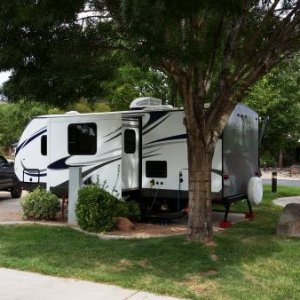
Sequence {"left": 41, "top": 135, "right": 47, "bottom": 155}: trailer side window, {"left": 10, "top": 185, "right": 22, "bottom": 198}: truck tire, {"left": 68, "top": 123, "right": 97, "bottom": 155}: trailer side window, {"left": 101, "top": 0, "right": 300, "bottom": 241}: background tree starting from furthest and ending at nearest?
{"left": 10, "top": 185, "right": 22, "bottom": 198}: truck tire → {"left": 41, "top": 135, "right": 47, "bottom": 155}: trailer side window → {"left": 68, "top": 123, "right": 97, "bottom": 155}: trailer side window → {"left": 101, "top": 0, "right": 300, "bottom": 241}: background tree

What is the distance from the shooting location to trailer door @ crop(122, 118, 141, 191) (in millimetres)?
12203

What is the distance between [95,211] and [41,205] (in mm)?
2069

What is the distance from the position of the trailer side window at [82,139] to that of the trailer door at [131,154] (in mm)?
766

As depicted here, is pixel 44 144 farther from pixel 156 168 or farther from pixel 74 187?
pixel 156 168

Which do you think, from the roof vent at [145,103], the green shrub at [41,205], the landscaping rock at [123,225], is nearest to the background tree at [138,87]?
the roof vent at [145,103]

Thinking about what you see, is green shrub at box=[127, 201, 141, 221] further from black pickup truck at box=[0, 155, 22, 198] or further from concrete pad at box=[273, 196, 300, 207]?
black pickup truck at box=[0, 155, 22, 198]

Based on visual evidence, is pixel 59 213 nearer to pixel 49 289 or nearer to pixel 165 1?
pixel 49 289

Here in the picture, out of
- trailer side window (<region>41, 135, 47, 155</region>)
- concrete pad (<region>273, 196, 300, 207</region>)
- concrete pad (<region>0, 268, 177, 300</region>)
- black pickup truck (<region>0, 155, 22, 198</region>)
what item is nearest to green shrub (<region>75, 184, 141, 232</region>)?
concrete pad (<region>0, 268, 177, 300</region>)

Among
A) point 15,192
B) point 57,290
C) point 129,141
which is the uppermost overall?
point 129,141

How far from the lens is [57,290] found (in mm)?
6543

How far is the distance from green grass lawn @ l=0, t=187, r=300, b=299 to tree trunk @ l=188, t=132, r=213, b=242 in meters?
0.30

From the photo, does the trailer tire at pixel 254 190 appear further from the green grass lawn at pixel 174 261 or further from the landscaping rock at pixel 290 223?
the landscaping rock at pixel 290 223

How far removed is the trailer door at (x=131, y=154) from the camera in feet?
40.0

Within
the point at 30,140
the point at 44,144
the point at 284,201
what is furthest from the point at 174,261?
the point at 284,201
